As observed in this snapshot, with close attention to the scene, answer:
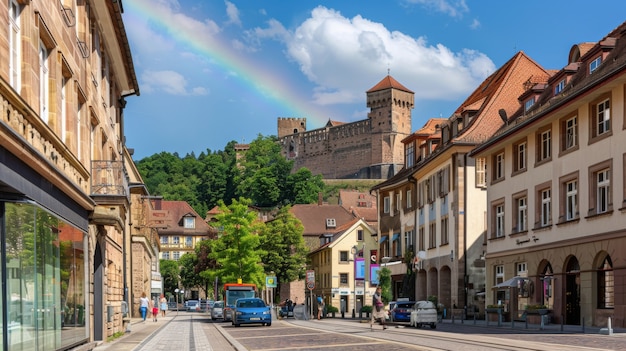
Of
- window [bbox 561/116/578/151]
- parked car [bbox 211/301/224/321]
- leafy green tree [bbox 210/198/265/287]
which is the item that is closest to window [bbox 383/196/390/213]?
leafy green tree [bbox 210/198/265/287]

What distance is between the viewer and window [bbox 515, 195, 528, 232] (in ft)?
142

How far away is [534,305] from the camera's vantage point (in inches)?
1575

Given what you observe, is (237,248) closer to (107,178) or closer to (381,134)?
(107,178)

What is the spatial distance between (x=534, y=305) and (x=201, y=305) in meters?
72.0

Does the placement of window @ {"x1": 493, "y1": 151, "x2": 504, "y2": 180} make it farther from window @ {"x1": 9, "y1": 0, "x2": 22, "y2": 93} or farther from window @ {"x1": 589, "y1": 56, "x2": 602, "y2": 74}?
window @ {"x1": 9, "y1": 0, "x2": 22, "y2": 93}

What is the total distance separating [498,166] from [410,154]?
21377 mm

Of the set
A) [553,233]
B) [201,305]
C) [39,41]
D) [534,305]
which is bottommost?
[201,305]

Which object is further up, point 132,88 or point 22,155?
point 132,88

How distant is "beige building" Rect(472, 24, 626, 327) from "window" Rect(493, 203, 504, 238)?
0.17 ft

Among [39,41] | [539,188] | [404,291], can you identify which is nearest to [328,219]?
[404,291]

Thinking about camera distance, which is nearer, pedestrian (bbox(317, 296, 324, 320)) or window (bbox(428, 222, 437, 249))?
window (bbox(428, 222, 437, 249))

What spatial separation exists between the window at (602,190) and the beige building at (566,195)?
Answer: 0.04 meters

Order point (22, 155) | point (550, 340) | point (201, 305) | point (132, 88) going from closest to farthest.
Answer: point (22, 155), point (550, 340), point (132, 88), point (201, 305)

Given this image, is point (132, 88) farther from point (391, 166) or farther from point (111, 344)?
point (391, 166)
